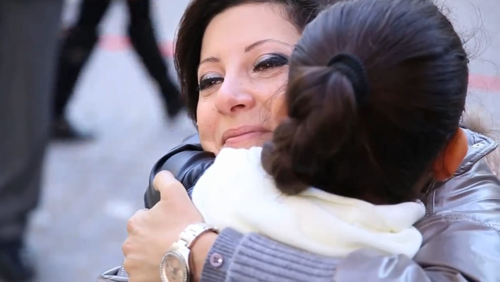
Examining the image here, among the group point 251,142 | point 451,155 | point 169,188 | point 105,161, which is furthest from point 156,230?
point 105,161

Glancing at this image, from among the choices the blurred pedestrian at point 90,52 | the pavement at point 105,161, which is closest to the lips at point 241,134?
the pavement at point 105,161

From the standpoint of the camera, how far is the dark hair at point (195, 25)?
1465mm

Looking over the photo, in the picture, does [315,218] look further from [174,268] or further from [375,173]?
[174,268]

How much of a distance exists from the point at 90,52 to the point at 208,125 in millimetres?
2742

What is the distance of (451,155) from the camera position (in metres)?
1.14

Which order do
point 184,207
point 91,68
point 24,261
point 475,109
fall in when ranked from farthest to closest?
point 91,68 < point 24,261 < point 475,109 < point 184,207

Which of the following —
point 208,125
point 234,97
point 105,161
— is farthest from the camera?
point 105,161

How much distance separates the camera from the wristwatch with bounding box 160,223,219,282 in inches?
43.8

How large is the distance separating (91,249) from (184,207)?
2.01m

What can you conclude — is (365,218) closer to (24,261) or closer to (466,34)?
(466,34)

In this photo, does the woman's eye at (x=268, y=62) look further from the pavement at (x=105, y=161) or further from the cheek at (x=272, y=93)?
the pavement at (x=105, y=161)

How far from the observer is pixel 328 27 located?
104 centimetres

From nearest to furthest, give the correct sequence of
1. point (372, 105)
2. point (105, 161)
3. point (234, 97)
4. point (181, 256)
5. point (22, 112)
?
point (372, 105) < point (181, 256) < point (234, 97) < point (22, 112) < point (105, 161)

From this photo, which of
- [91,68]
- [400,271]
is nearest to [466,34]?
[400,271]
